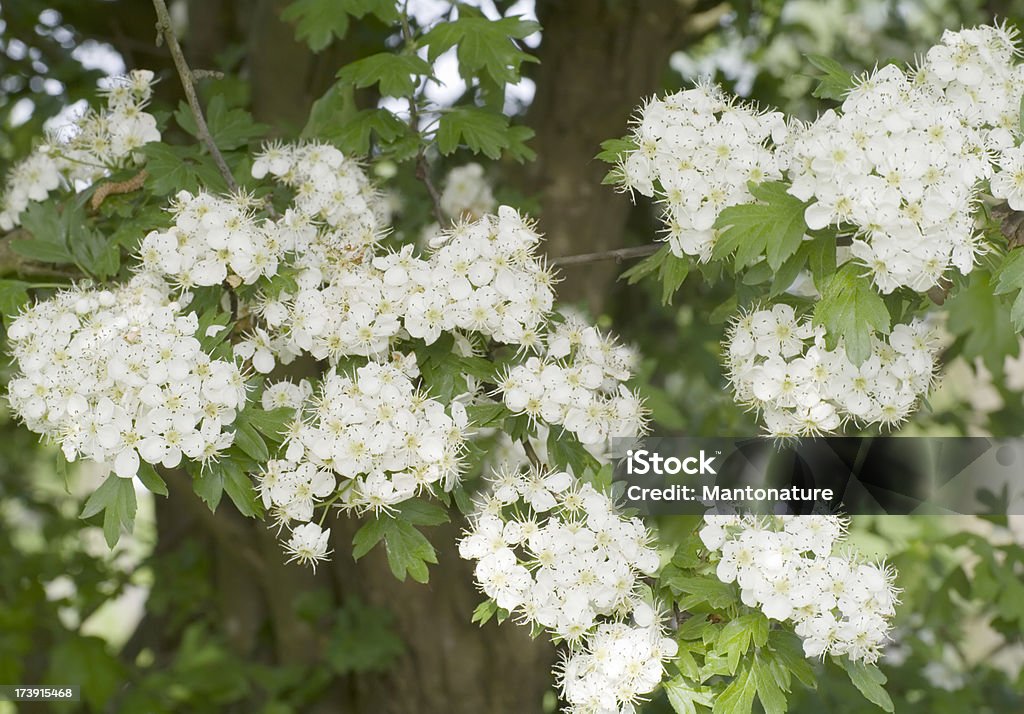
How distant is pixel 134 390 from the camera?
5.21 feet

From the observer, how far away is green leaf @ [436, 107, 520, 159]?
6.91 feet

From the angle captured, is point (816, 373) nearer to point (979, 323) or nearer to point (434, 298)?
point (434, 298)

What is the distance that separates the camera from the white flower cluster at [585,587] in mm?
1552

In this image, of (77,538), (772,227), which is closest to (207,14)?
(77,538)

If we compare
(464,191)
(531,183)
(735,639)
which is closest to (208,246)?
(735,639)

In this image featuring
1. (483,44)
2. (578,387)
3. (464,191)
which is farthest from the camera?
(464,191)

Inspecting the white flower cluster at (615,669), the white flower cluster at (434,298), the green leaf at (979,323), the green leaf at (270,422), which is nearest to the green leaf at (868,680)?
the white flower cluster at (615,669)

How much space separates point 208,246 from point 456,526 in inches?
61.3

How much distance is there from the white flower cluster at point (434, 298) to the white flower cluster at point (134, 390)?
17cm

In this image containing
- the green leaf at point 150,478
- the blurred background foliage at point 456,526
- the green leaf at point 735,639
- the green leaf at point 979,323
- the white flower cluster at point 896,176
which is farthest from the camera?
the blurred background foliage at point 456,526

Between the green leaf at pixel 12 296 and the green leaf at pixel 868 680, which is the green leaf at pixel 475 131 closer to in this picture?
the green leaf at pixel 12 296

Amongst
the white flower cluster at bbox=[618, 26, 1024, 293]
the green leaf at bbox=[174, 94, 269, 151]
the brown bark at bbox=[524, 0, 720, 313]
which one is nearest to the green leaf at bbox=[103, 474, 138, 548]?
the green leaf at bbox=[174, 94, 269, 151]

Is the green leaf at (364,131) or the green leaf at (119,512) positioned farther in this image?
the green leaf at (364,131)

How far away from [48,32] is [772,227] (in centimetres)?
291
